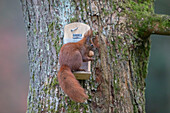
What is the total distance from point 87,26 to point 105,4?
265 mm

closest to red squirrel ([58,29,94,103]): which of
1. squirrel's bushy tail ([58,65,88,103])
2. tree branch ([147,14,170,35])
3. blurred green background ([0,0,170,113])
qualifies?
squirrel's bushy tail ([58,65,88,103])

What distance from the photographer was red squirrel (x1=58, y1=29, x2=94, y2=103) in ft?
→ 5.71

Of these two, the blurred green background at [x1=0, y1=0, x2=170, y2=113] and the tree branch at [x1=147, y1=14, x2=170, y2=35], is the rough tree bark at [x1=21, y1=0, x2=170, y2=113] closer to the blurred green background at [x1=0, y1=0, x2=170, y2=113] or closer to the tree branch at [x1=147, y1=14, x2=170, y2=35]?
the tree branch at [x1=147, y1=14, x2=170, y2=35]

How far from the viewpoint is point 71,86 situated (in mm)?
1762

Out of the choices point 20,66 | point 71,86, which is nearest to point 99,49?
point 71,86

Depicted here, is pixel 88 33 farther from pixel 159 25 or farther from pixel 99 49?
pixel 159 25

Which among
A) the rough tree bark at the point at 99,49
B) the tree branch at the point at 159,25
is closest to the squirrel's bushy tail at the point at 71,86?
the rough tree bark at the point at 99,49

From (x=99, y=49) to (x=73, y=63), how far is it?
317mm

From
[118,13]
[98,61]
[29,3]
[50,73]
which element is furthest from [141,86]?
[29,3]

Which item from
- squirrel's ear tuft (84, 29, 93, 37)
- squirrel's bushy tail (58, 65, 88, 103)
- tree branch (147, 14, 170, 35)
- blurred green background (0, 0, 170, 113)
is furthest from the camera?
blurred green background (0, 0, 170, 113)

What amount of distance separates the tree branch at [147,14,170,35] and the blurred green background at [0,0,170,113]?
4.08 meters

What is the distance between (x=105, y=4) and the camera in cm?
224

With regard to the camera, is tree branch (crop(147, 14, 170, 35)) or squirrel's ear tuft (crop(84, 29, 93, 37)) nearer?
squirrel's ear tuft (crop(84, 29, 93, 37))

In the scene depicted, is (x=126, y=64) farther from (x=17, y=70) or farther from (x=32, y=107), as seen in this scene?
(x=17, y=70)
